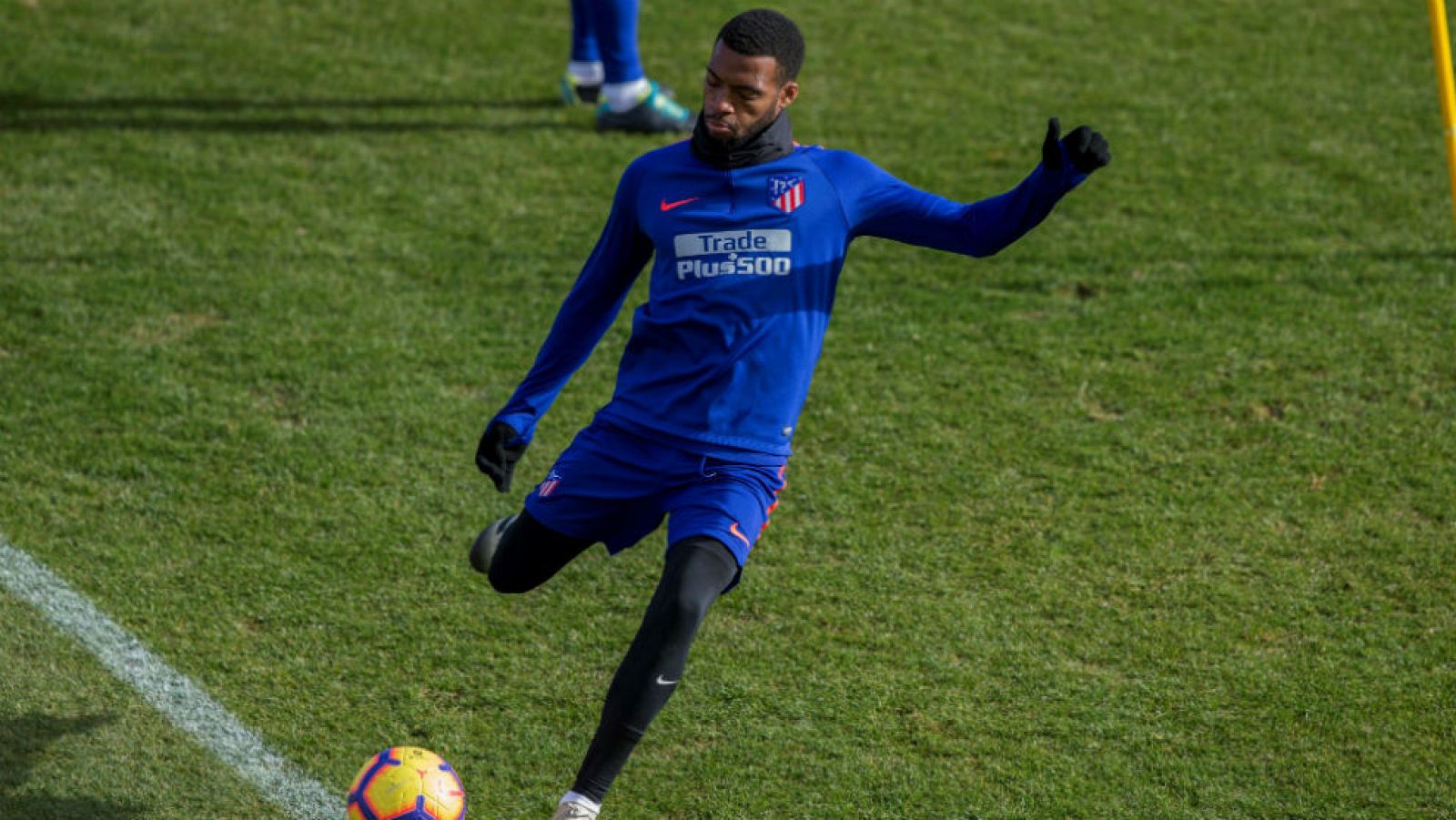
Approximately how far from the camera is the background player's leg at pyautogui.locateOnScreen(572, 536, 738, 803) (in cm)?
433

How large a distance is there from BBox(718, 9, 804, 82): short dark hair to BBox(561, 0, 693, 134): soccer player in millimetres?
4447

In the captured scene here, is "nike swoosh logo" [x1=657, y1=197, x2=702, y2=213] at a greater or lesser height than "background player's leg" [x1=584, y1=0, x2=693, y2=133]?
greater

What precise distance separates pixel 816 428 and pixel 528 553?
218 cm

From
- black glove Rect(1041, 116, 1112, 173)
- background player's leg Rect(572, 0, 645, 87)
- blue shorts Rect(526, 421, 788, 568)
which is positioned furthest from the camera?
background player's leg Rect(572, 0, 645, 87)

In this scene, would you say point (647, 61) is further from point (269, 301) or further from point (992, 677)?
point (992, 677)

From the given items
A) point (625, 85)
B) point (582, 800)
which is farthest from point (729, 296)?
point (625, 85)

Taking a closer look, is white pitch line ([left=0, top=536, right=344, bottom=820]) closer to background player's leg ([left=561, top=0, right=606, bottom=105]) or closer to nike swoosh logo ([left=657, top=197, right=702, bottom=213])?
nike swoosh logo ([left=657, top=197, right=702, bottom=213])

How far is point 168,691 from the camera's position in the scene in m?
5.21

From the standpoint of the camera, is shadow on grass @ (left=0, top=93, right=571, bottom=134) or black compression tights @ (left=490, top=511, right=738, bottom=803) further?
shadow on grass @ (left=0, top=93, right=571, bottom=134)

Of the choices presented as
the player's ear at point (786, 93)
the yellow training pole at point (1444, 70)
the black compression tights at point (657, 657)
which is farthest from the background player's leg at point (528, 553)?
the yellow training pole at point (1444, 70)

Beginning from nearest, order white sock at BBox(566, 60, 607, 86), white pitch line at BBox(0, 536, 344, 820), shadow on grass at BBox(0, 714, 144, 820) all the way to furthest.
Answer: shadow on grass at BBox(0, 714, 144, 820) → white pitch line at BBox(0, 536, 344, 820) → white sock at BBox(566, 60, 607, 86)

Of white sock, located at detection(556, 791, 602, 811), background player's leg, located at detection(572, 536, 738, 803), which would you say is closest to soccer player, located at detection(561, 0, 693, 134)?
background player's leg, located at detection(572, 536, 738, 803)

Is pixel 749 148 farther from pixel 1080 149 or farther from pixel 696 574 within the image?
pixel 696 574

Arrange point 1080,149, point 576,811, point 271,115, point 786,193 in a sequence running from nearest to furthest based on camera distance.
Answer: point 1080,149 < point 576,811 < point 786,193 < point 271,115
